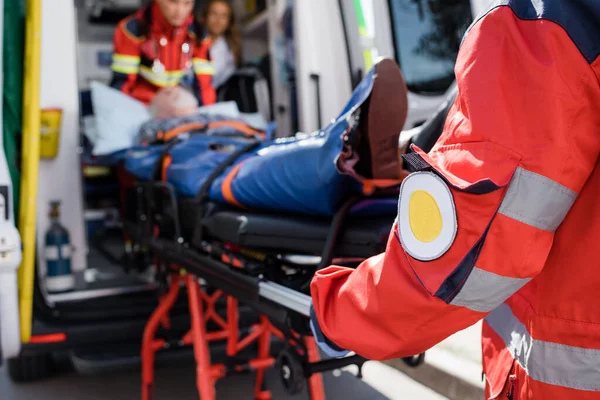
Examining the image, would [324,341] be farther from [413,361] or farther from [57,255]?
[57,255]

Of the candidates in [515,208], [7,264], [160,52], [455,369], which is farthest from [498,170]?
[160,52]

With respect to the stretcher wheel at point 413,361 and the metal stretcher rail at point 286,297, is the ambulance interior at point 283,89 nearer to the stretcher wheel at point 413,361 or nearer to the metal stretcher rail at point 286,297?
the metal stretcher rail at point 286,297

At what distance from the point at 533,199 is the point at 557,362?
0.26m

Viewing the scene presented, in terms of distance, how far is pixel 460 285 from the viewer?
76cm

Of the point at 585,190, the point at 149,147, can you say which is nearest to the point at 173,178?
the point at 149,147

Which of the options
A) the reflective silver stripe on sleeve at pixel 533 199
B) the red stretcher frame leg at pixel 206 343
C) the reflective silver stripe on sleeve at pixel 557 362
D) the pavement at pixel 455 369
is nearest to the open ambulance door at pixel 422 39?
the pavement at pixel 455 369

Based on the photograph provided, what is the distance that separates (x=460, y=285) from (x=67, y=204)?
2372mm

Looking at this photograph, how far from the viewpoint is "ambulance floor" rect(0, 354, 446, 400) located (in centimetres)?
284

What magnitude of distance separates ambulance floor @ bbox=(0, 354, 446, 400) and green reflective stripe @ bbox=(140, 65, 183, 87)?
1733 millimetres

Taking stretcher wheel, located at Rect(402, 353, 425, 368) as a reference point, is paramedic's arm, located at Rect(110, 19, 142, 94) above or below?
above

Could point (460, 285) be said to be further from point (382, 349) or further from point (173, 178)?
point (173, 178)

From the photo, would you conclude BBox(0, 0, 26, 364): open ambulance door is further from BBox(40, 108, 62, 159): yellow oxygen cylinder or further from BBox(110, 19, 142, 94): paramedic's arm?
BBox(110, 19, 142, 94): paramedic's arm

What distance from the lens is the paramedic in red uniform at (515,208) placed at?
717mm

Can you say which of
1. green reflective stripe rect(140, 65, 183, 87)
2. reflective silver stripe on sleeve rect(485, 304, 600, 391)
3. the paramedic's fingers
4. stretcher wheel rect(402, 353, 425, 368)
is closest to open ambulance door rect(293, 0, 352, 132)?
green reflective stripe rect(140, 65, 183, 87)
